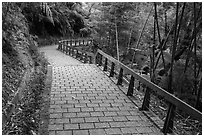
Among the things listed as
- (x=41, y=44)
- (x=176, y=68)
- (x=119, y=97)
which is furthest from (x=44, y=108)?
(x=41, y=44)

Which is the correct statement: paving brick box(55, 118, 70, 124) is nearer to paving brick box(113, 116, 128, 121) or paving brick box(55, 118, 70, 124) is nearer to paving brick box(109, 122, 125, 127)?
paving brick box(109, 122, 125, 127)

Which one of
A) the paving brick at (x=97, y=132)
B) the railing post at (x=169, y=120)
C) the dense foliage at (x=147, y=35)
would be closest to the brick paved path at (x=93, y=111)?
the paving brick at (x=97, y=132)

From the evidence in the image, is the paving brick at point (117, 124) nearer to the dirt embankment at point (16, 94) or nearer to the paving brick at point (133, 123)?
the paving brick at point (133, 123)

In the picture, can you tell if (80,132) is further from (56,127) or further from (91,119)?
(91,119)

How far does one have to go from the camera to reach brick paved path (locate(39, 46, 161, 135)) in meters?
4.04

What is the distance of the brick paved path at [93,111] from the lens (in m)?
4.04

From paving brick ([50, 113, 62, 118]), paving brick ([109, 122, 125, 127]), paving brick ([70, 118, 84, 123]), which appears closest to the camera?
paving brick ([109, 122, 125, 127])

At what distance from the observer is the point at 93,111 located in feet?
16.1

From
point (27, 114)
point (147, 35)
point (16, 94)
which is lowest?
point (27, 114)

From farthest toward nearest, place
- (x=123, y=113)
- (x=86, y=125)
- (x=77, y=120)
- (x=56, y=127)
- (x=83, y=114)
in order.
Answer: (x=123, y=113) → (x=83, y=114) → (x=77, y=120) → (x=86, y=125) → (x=56, y=127)

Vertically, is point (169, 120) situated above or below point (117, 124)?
above

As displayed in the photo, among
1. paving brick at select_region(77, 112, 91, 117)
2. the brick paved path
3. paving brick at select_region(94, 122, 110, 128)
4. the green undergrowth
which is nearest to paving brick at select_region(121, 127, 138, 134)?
the brick paved path

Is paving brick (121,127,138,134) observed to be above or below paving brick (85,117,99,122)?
below

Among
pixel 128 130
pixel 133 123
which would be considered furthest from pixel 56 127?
pixel 133 123
